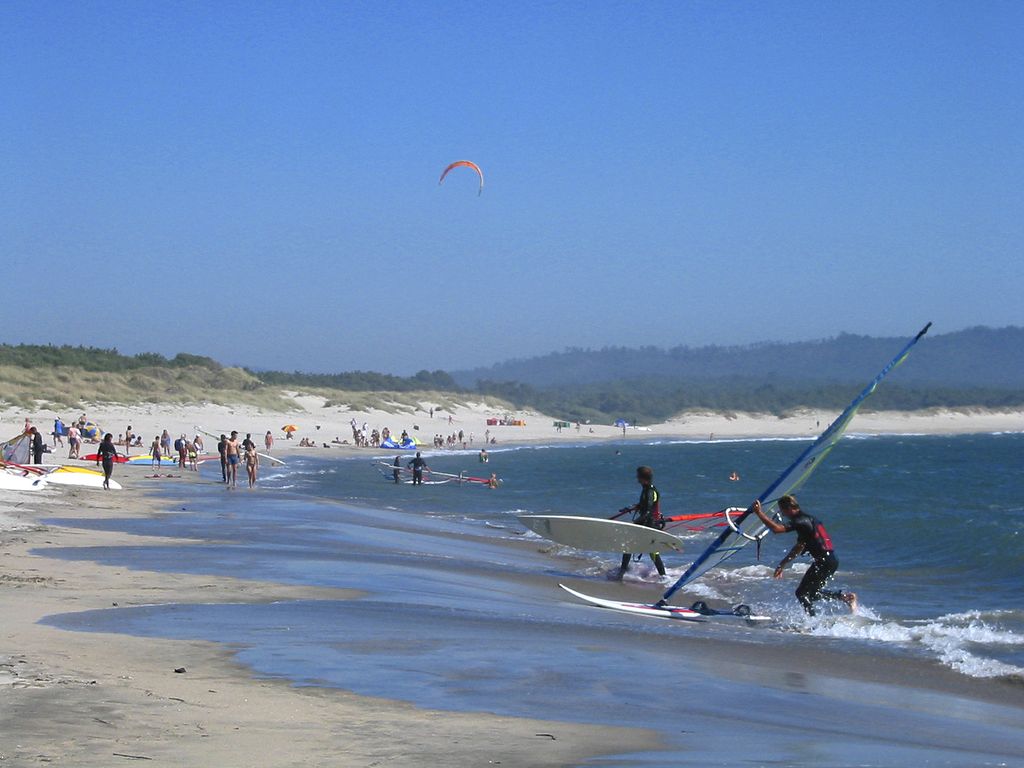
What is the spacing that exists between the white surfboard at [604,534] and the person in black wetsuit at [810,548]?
108 inches

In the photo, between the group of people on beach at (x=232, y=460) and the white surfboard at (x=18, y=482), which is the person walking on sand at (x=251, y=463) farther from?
the white surfboard at (x=18, y=482)

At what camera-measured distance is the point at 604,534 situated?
1312 cm

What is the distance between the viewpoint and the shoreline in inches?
177

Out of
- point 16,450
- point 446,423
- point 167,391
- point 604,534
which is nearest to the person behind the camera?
point 604,534

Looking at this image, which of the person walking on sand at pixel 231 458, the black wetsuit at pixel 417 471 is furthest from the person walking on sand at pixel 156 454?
the black wetsuit at pixel 417 471

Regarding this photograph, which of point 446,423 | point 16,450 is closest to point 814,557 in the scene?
point 16,450

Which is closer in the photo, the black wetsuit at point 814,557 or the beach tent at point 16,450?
the black wetsuit at point 814,557

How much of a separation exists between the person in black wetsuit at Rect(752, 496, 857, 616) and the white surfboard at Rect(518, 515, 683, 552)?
2747 mm

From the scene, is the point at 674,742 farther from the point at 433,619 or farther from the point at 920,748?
the point at 433,619

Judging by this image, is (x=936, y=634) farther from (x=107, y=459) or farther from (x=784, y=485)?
(x=107, y=459)

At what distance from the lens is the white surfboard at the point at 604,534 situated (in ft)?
42.0

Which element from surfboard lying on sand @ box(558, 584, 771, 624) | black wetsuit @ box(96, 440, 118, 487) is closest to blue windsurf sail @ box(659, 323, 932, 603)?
surfboard lying on sand @ box(558, 584, 771, 624)

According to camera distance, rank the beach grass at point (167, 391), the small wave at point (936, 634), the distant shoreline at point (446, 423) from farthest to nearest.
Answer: the beach grass at point (167, 391), the distant shoreline at point (446, 423), the small wave at point (936, 634)

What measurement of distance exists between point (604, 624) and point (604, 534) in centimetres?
373
